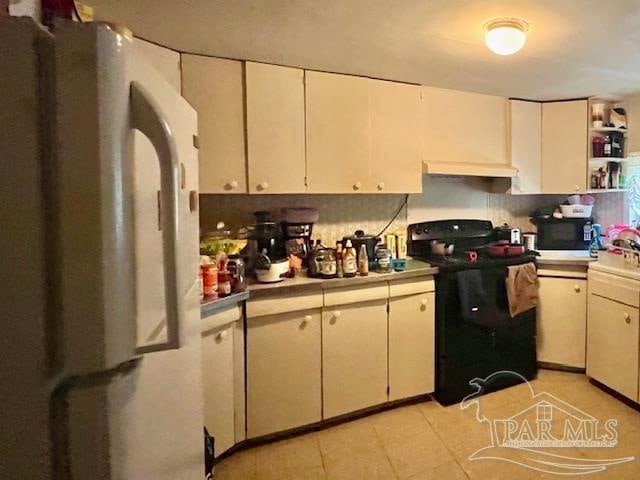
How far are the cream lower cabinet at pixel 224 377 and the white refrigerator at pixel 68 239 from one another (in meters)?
1.17

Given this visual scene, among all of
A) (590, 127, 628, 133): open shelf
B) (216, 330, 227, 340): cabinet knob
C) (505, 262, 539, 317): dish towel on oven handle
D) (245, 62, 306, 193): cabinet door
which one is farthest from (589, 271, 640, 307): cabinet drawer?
(216, 330, 227, 340): cabinet knob

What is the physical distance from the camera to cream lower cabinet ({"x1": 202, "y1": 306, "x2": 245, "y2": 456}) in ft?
6.05

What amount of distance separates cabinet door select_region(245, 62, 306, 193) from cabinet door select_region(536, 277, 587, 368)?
2066 millimetres

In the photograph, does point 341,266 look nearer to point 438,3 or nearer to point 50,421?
point 438,3

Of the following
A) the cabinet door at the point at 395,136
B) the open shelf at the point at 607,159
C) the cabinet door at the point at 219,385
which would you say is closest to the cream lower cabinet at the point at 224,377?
the cabinet door at the point at 219,385

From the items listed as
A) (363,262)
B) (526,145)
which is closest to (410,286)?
(363,262)

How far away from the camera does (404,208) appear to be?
2961 millimetres

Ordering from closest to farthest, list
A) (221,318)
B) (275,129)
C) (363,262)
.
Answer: (221,318)
(275,129)
(363,262)

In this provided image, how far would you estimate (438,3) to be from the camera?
1590 millimetres

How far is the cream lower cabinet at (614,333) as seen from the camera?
2396 millimetres

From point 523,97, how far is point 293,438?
9.73 ft

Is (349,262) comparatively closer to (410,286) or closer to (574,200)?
(410,286)

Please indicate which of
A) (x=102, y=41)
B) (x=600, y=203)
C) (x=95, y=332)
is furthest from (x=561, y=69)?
(x=95, y=332)

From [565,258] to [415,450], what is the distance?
5.94ft
